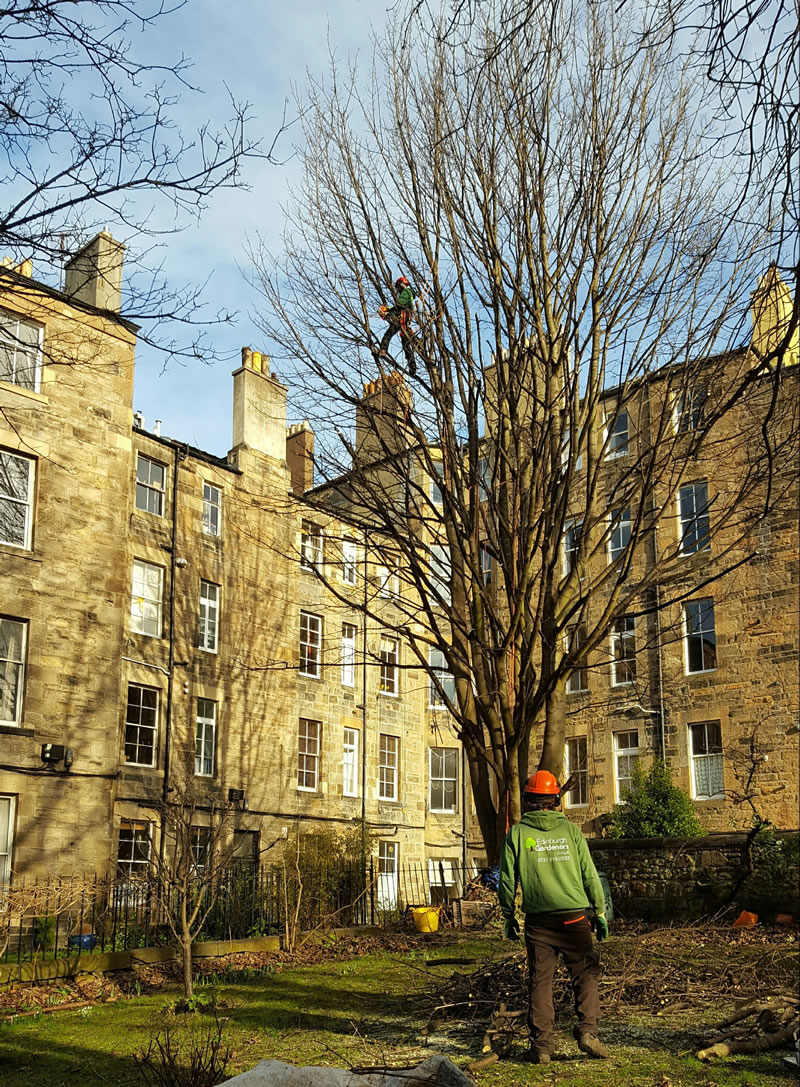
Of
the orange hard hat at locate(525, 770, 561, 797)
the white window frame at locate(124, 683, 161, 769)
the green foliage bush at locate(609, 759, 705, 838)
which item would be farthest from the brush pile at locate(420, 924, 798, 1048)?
the green foliage bush at locate(609, 759, 705, 838)

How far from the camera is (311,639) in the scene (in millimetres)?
30844

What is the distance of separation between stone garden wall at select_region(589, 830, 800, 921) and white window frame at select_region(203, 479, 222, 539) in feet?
43.5

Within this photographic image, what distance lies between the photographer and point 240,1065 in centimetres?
698

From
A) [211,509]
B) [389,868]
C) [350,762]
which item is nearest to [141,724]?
[211,509]

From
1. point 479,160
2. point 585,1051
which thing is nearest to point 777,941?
point 585,1051

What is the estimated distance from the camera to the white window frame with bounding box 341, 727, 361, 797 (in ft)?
100

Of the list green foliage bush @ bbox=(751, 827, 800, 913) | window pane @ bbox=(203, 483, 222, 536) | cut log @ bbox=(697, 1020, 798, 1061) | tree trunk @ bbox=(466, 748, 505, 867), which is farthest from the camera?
window pane @ bbox=(203, 483, 222, 536)

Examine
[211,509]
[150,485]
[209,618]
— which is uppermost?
[150,485]

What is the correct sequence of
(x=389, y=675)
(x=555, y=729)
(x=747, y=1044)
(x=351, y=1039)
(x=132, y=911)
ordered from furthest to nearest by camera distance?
(x=389, y=675), (x=132, y=911), (x=555, y=729), (x=351, y=1039), (x=747, y=1044)

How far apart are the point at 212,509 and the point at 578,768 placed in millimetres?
12912

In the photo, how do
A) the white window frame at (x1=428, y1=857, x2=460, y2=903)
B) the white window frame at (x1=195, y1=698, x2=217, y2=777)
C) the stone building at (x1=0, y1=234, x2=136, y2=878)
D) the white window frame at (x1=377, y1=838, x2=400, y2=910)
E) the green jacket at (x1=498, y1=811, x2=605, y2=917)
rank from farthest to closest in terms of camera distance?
the white window frame at (x1=428, y1=857, x2=460, y2=903)
the white window frame at (x1=377, y1=838, x2=400, y2=910)
the white window frame at (x1=195, y1=698, x2=217, y2=777)
the stone building at (x1=0, y1=234, x2=136, y2=878)
the green jacket at (x1=498, y1=811, x2=605, y2=917)

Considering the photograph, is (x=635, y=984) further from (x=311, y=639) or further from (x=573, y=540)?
(x=311, y=639)

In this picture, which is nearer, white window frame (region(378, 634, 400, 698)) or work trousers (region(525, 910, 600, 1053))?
work trousers (region(525, 910, 600, 1053))

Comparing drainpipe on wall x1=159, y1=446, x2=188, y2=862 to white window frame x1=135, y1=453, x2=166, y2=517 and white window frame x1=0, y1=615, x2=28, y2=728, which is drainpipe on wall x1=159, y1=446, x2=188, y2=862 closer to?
white window frame x1=135, y1=453, x2=166, y2=517
